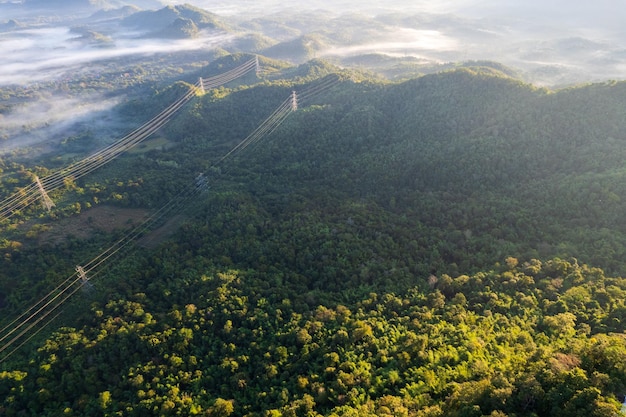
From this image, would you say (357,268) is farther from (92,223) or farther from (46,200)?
(46,200)

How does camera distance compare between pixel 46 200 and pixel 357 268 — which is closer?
pixel 357 268

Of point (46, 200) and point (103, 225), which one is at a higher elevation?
point (46, 200)

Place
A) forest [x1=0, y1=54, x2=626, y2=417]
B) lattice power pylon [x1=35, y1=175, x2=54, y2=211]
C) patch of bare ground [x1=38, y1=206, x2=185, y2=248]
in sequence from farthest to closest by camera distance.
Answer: lattice power pylon [x1=35, y1=175, x2=54, y2=211] < patch of bare ground [x1=38, y1=206, x2=185, y2=248] < forest [x1=0, y1=54, x2=626, y2=417]

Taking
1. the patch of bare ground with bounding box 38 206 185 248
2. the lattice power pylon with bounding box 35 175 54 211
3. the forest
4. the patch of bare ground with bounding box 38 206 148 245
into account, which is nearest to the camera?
the forest

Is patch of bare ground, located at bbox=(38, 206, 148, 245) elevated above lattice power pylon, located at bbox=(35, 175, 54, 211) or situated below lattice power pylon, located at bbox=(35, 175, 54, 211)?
below

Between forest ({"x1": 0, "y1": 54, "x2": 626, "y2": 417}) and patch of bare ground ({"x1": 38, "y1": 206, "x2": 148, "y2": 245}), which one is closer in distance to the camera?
forest ({"x1": 0, "y1": 54, "x2": 626, "y2": 417})

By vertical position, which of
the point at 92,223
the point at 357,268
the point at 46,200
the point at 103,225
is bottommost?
the point at 103,225

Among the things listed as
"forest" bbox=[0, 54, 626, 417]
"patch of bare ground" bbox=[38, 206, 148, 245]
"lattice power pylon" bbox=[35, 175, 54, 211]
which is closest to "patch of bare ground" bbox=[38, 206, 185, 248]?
"patch of bare ground" bbox=[38, 206, 148, 245]

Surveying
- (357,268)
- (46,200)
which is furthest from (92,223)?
(357,268)

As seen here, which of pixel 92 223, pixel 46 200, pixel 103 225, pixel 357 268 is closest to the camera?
pixel 357 268

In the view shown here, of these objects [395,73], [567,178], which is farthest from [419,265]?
[395,73]

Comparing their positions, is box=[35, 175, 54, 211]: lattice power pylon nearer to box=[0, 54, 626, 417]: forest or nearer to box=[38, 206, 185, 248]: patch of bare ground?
box=[0, 54, 626, 417]: forest
